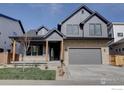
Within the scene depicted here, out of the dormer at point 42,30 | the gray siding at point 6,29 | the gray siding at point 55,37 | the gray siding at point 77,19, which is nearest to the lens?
the gray siding at point 55,37

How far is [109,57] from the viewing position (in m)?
19.3

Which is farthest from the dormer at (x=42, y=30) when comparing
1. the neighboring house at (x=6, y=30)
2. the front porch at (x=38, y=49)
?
the front porch at (x=38, y=49)

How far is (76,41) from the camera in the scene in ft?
63.9

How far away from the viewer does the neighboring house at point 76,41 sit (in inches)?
744

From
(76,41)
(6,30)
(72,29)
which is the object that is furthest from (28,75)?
(6,30)

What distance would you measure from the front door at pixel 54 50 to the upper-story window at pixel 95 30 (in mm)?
4079

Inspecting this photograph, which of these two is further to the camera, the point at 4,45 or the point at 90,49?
the point at 4,45

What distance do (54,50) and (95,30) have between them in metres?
5.24

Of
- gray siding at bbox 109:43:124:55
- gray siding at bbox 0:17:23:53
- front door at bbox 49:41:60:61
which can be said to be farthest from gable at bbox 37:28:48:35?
gray siding at bbox 109:43:124:55

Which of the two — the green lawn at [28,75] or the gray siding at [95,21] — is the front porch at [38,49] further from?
the green lawn at [28,75]

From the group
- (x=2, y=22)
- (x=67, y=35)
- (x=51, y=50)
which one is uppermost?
(x=2, y=22)

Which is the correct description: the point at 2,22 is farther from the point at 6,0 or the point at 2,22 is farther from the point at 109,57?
the point at 6,0

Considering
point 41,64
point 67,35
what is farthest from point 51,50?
point 41,64

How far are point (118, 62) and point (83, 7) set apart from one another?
25.2ft
